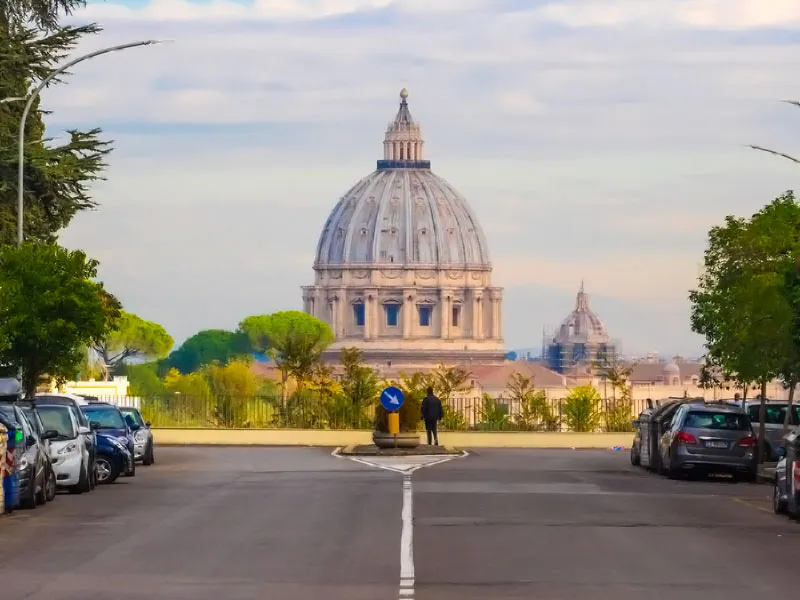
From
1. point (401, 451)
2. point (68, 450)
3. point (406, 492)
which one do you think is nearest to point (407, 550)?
point (406, 492)

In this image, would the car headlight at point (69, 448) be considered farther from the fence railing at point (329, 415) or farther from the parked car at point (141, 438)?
the fence railing at point (329, 415)

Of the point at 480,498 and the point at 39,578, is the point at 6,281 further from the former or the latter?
the point at 39,578

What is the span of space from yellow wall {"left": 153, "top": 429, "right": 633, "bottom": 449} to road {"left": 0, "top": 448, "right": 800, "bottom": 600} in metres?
26.6

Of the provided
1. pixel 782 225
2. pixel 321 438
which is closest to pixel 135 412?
pixel 782 225

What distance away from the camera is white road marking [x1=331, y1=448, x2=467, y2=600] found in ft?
53.7

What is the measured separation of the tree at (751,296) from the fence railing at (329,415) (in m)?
20.4

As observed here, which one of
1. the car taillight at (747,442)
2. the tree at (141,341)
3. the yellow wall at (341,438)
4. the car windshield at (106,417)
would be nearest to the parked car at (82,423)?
the car windshield at (106,417)

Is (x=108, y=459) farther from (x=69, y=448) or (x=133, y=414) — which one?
(x=133, y=414)

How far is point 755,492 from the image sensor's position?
33.0 m

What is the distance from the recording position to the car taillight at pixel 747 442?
121ft

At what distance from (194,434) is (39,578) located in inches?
1847

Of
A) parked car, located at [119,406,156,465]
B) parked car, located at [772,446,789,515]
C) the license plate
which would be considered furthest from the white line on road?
parked car, located at [119,406,156,465]

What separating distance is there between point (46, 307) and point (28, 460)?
15959 millimetres

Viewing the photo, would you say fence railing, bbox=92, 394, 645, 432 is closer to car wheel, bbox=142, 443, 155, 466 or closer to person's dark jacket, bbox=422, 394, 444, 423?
person's dark jacket, bbox=422, 394, 444, 423
